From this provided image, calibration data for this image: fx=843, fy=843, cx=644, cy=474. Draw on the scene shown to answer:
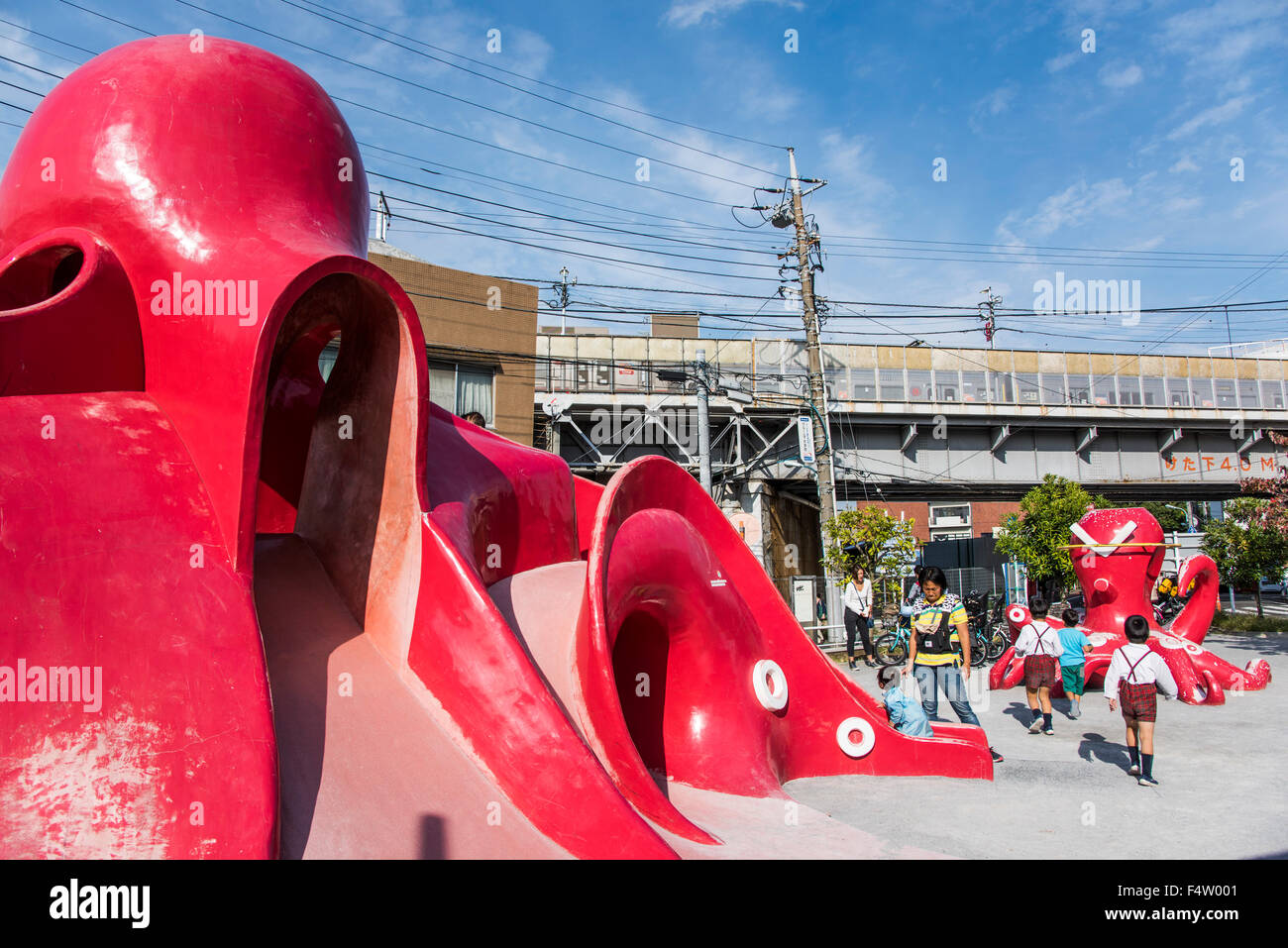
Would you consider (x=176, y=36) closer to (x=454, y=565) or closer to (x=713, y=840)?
(x=454, y=565)

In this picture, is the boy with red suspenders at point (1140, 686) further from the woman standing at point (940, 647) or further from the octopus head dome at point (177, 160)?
the octopus head dome at point (177, 160)

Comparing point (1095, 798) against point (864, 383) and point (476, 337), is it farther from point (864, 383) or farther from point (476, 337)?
point (864, 383)

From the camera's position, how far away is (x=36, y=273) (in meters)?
6.04

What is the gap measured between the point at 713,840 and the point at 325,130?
6202 millimetres

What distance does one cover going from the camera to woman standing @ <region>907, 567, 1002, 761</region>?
8.21 m

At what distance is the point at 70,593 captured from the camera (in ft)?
14.8

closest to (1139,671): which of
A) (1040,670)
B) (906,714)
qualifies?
(906,714)

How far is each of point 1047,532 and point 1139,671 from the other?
47.2 feet

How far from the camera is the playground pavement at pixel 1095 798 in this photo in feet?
19.4

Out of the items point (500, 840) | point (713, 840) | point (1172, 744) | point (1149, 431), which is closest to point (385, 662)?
point (500, 840)

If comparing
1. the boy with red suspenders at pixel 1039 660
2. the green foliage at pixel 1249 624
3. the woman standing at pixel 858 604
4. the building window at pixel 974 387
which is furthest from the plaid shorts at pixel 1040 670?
the building window at pixel 974 387

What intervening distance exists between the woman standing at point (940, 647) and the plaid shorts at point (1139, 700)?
1.31 m

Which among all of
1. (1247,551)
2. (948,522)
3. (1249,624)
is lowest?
(1249,624)

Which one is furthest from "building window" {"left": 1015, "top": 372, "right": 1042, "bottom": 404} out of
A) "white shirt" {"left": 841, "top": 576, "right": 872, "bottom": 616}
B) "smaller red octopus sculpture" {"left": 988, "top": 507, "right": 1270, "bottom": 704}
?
"white shirt" {"left": 841, "top": 576, "right": 872, "bottom": 616}
